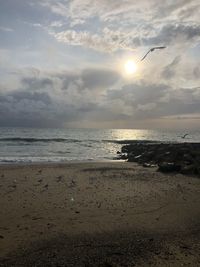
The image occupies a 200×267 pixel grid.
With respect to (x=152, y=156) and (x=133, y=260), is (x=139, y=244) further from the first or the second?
(x=152, y=156)

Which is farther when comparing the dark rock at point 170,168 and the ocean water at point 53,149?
the ocean water at point 53,149

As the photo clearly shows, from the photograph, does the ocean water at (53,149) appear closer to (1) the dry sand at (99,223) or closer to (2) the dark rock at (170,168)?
(2) the dark rock at (170,168)

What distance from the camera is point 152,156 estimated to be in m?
29.6

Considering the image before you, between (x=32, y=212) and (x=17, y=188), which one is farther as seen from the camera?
(x=17, y=188)

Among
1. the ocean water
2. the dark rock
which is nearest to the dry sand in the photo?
the dark rock

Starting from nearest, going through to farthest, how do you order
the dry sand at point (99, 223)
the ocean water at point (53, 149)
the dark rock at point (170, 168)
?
the dry sand at point (99, 223) → the dark rock at point (170, 168) → the ocean water at point (53, 149)

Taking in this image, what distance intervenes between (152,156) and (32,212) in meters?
20.3

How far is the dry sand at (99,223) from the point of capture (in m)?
7.06

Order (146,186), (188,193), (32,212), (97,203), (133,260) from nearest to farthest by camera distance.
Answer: (133,260) → (32,212) → (97,203) → (188,193) → (146,186)

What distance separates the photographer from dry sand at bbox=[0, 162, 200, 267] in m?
7.06

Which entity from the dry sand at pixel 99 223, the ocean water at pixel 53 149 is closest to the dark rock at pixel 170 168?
the dry sand at pixel 99 223

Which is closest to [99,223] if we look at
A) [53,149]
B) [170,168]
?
[170,168]

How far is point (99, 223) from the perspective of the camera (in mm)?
9391

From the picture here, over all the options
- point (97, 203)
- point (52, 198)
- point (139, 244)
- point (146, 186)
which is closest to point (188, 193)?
point (146, 186)
